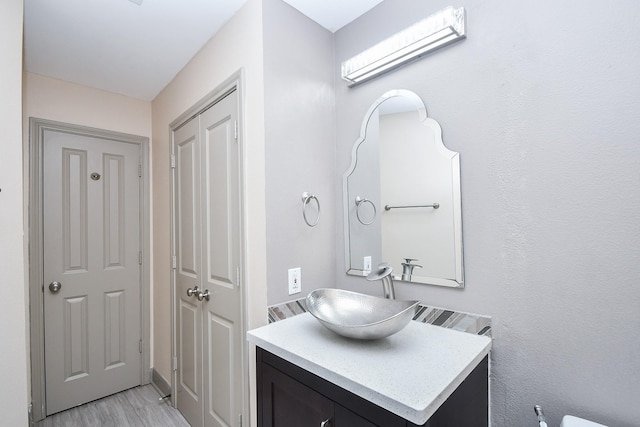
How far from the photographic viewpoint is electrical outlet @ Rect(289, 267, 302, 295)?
1443mm

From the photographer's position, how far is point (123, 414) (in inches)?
82.3

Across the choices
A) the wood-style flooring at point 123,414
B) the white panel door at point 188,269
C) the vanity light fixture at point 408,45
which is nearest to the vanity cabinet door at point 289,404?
the white panel door at point 188,269

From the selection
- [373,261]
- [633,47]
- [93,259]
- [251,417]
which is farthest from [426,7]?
[93,259]

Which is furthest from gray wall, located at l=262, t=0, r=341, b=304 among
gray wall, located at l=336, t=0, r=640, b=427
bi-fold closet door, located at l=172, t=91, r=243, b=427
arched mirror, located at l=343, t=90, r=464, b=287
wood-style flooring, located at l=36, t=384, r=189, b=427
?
wood-style flooring, located at l=36, t=384, r=189, b=427

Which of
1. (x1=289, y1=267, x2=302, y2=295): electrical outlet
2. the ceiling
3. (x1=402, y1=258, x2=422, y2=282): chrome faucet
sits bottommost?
(x1=289, y1=267, x2=302, y2=295): electrical outlet

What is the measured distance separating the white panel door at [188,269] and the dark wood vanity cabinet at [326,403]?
3.00 feet

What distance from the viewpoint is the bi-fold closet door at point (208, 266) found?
158cm

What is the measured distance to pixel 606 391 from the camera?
887 millimetres

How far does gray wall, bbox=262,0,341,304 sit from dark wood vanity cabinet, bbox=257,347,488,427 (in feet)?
1.22

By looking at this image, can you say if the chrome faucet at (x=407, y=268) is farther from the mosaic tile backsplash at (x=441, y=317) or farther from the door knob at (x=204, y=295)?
the door knob at (x=204, y=295)

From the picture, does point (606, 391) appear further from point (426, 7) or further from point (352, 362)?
point (426, 7)

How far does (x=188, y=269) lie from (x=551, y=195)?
2031 millimetres

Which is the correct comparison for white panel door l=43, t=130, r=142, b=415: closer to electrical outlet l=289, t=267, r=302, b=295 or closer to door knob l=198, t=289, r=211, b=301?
door knob l=198, t=289, r=211, b=301

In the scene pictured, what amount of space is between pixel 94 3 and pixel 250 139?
1.02 m
